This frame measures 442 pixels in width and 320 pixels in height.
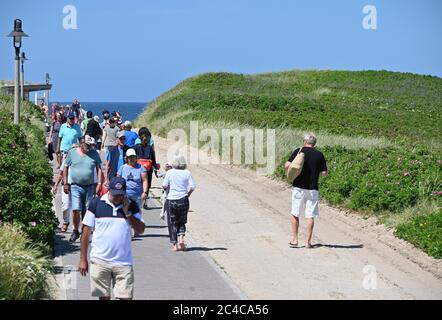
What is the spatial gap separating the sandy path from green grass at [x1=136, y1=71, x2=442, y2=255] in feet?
3.08

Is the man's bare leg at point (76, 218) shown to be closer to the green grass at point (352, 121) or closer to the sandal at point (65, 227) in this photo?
the sandal at point (65, 227)

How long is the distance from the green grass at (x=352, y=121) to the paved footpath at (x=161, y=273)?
446 cm

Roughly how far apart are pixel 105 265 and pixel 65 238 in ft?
17.5

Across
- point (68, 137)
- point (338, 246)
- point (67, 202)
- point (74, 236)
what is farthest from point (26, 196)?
point (68, 137)

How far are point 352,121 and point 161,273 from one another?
29.3 meters

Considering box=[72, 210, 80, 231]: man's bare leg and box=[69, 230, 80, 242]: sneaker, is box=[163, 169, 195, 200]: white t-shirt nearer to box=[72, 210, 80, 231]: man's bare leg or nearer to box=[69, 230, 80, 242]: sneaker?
box=[72, 210, 80, 231]: man's bare leg

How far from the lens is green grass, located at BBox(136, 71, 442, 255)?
1734cm

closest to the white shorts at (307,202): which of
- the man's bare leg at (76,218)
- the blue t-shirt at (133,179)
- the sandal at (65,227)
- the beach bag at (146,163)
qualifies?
the blue t-shirt at (133,179)

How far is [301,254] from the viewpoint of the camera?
44.1 ft

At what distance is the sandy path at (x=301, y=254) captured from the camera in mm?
11250

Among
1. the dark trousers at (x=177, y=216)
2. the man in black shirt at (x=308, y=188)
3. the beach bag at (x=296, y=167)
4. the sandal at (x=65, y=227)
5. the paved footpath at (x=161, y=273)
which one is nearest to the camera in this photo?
the paved footpath at (x=161, y=273)

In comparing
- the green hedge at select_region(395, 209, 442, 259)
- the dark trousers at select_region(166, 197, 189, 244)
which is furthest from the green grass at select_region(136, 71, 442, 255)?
the dark trousers at select_region(166, 197, 189, 244)

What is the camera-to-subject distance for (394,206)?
16516mm

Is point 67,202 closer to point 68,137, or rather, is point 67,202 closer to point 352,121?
point 68,137
